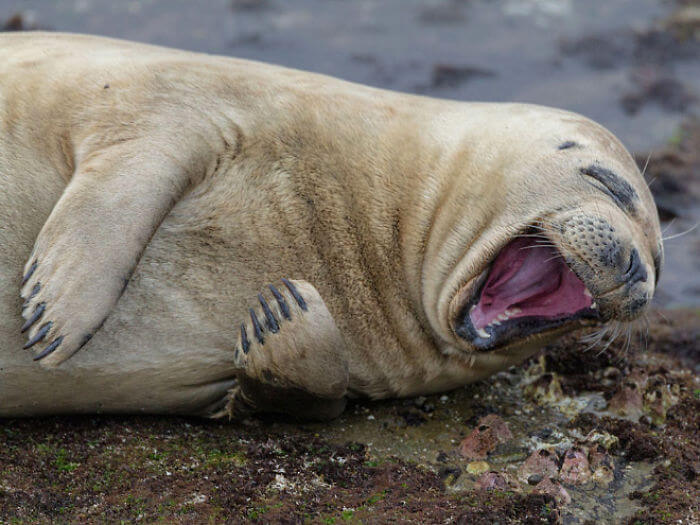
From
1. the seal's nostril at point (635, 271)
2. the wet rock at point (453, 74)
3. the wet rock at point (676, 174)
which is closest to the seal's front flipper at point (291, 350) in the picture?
the seal's nostril at point (635, 271)

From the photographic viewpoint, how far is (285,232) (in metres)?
4.18

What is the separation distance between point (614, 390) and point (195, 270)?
83.9 inches

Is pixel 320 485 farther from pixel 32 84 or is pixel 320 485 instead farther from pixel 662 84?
pixel 662 84

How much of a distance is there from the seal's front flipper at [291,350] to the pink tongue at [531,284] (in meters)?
0.75

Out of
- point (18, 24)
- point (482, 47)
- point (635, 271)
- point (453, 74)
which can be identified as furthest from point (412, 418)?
point (482, 47)

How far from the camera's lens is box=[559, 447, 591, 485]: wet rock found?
3975 mm

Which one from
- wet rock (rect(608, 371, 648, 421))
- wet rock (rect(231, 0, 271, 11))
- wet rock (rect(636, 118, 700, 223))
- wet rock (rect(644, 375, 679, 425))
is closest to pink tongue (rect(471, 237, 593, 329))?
wet rock (rect(608, 371, 648, 421))

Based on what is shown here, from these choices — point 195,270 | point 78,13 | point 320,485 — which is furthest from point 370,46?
point 320,485

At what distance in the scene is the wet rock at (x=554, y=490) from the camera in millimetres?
3777

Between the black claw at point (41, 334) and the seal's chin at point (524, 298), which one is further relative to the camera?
the seal's chin at point (524, 298)

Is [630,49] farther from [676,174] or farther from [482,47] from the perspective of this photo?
[676,174]

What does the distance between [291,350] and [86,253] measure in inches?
33.0

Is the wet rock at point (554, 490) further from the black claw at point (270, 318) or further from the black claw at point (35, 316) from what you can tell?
the black claw at point (35, 316)

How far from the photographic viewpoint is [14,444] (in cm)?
385
